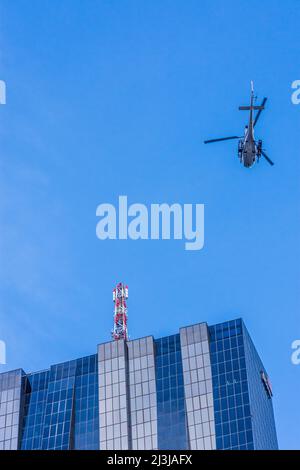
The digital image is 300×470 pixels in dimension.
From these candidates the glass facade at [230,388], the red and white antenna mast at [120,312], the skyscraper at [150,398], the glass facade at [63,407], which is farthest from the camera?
the red and white antenna mast at [120,312]

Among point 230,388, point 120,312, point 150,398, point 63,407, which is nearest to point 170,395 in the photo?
point 150,398

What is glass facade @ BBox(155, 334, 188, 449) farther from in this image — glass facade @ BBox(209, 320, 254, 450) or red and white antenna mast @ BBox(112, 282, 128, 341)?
red and white antenna mast @ BBox(112, 282, 128, 341)

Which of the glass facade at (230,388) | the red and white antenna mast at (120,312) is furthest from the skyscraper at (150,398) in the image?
the red and white antenna mast at (120,312)

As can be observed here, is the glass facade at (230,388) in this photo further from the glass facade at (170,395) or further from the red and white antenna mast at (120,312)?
the red and white antenna mast at (120,312)

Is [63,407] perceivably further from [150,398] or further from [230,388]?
[230,388]
